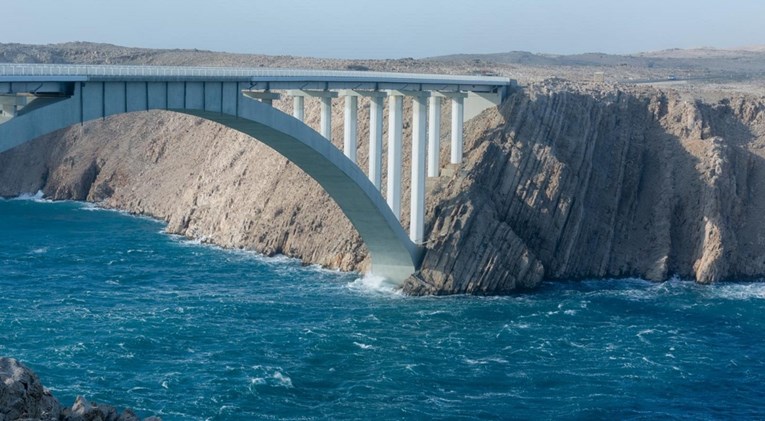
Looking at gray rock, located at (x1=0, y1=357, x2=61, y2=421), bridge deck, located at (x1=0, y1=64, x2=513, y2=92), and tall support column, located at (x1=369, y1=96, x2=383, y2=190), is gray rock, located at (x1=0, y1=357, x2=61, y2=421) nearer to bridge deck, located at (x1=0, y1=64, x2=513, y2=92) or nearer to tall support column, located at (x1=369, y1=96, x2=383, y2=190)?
bridge deck, located at (x1=0, y1=64, x2=513, y2=92)

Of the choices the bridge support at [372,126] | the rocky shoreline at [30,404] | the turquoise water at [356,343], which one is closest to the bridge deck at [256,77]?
the bridge support at [372,126]

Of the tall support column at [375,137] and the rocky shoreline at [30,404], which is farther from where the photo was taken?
the tall support column at [375,137]

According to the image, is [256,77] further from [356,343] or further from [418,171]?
[418,171]

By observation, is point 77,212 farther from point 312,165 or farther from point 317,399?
point 317,399

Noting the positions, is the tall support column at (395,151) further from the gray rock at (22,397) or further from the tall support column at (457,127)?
the gray rock at (22,397)

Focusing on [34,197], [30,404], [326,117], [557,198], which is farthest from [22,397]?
[34,197]

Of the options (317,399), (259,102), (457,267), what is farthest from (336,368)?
(457,267)

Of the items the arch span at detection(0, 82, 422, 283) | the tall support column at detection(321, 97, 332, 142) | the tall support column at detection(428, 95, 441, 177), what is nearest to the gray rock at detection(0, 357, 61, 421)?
the arch span at detection(0, 82, 422, 283)
